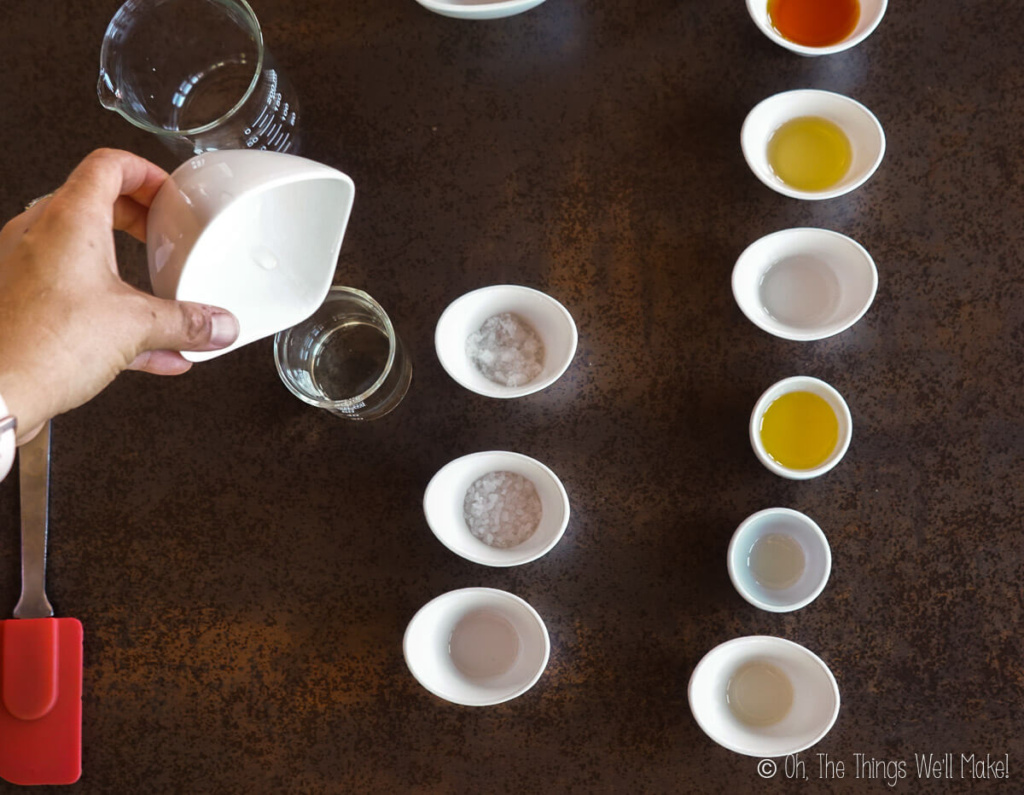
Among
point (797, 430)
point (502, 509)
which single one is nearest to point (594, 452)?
point (502, 509)

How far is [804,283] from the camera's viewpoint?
1.26 m

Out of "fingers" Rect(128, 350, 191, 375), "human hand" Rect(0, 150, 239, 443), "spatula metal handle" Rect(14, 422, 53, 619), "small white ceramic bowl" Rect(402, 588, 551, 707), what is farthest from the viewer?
"spatula metal handle" Rect(14, 422, 53, 619)

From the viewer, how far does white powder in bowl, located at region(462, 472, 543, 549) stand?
123cm

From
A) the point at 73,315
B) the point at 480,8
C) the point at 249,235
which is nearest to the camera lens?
the point at 73,315

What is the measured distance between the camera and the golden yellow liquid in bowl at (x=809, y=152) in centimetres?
125

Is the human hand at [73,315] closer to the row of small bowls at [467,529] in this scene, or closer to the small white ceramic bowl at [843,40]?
the row of small bowls at [467,529]

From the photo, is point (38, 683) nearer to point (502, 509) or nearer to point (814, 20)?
point (502, 509)

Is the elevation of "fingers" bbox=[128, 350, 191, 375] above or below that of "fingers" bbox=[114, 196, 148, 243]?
below

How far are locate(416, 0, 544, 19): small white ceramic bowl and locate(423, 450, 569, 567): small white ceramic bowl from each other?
63 centimetres

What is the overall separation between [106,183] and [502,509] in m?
0.67

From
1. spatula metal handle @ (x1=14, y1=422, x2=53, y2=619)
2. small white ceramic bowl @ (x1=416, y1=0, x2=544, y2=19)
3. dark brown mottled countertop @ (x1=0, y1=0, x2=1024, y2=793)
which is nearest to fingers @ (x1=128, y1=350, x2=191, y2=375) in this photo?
dark brown mottled countertop @ (x1=0, y1=0, x2=1024, y2=793)

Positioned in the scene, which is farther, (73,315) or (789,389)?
(789,389)

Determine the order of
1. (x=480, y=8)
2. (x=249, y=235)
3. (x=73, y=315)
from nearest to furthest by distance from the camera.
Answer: (x=73, y=315)
(x=249, y=235)
(x=480, y=8)

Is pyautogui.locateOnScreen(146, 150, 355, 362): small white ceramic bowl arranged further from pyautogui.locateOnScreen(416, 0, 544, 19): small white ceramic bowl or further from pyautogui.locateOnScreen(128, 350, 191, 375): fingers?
pyautogui.locateOnScreen(416, 0, 544, 19): small white ceramic bowl
